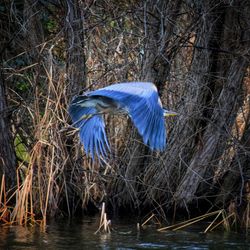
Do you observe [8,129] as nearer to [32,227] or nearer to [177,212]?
[32,227]

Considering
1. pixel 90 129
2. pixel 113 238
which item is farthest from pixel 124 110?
pixel 113 238

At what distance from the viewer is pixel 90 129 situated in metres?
6.55

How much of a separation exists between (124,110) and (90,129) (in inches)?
14.5

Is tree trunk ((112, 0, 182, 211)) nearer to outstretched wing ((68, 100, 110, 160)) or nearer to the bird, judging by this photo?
the bird

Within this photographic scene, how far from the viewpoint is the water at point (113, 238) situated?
6.51 metres

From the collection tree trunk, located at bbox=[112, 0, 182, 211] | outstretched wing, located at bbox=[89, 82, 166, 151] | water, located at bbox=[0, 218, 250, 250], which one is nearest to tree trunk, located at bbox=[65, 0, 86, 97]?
tree trunk, located at bbox=[112, 0, 182, 211]

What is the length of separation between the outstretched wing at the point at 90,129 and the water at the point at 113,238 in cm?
84

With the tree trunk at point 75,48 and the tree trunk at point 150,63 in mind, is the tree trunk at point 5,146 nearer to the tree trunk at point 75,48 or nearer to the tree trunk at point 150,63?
the tree trunk at point 75,48

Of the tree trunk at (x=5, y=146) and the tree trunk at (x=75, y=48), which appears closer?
the tree trunk at (x=5, y=146)

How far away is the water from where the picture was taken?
6.51 meters

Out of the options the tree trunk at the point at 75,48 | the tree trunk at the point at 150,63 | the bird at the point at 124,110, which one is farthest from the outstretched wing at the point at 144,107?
the tree trunk at the point at 150,63

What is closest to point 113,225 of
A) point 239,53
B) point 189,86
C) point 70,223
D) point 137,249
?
point 70,223

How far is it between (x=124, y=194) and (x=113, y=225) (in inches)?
30.6

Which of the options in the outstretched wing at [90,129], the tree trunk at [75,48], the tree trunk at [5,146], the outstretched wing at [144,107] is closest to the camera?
the outstretched wing at [144,107]
